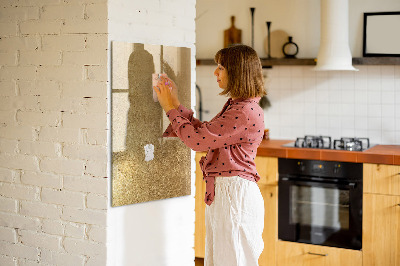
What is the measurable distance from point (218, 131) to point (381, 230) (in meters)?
1.75

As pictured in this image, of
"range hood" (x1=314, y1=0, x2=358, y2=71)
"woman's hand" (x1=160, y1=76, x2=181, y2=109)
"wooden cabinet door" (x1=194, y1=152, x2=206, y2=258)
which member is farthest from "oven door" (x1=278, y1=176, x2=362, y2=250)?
"woman's hand" (x1=160, y1=76, x2=181, y2=109)

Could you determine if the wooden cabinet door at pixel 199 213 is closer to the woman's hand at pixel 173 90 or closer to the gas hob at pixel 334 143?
the gas hob at pixel 334 143

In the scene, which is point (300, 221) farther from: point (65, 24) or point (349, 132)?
point (65, 24)

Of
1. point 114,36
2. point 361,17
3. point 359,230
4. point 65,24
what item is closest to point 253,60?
point 114,36

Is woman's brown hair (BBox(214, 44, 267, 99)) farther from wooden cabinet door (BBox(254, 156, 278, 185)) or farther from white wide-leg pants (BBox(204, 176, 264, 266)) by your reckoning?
wooden cabinet door (BBox(254, 156, 278, 185))

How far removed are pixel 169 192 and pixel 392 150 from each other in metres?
1.80

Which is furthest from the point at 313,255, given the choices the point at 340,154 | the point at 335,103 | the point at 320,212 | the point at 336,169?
the point at 335,103

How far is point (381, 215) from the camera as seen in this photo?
145 inches

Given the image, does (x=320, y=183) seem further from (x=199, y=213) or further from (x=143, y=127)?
(x=143, y=127)

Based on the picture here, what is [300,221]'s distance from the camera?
4004 millimetres

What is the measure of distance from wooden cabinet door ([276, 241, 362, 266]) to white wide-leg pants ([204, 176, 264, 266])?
1.43 metres

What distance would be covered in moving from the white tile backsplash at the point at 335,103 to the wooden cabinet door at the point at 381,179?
68 centimetres

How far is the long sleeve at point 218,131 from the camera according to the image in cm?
250

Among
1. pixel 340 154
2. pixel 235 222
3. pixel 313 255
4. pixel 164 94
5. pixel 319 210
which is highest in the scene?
pixel 164 94
